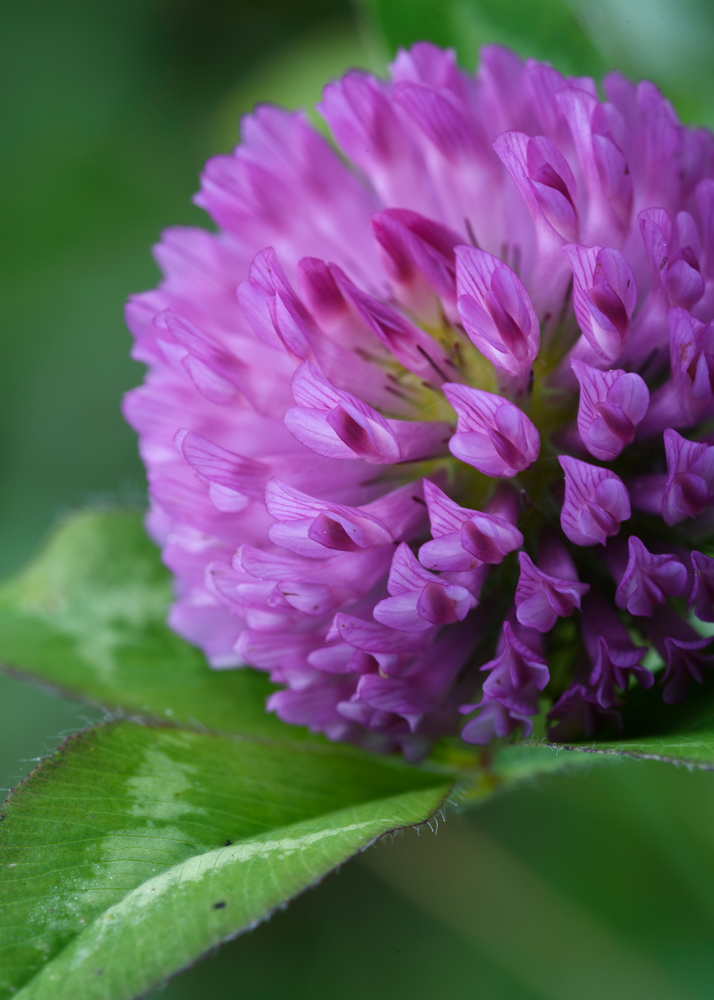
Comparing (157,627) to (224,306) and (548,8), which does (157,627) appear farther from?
(548,8)

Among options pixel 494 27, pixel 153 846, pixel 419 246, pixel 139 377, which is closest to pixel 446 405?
pixel 419 246

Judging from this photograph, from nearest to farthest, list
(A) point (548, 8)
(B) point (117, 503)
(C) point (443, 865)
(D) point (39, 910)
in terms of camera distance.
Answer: (D) point (39, 910) → (A) point (548, 8) → (B) point (117, 503) → (C) point (443, 865)

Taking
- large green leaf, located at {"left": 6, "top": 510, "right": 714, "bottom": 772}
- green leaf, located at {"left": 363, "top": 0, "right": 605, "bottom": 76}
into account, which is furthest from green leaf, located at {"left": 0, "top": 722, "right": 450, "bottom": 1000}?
green leaf, located at {"left": 363, "top": 0, "right": 605, "bottom": 76}

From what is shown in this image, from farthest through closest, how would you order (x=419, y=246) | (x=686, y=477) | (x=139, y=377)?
(x=139, y=377)
(x=419, y=246)
(x=686, y=477)

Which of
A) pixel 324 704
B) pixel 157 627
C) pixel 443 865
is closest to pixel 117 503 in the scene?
pixel 157 627

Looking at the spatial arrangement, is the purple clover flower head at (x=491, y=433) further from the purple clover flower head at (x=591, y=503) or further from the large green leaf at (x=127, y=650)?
the large green leaf at (x=127, y=650)

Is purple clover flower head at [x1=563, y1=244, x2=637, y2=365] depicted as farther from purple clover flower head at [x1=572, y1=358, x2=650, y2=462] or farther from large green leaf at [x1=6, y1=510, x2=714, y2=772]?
large green leaf at [x1=6, y1=510, x2=714, y2=772]

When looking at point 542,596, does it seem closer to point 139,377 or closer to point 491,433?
point 491,433
